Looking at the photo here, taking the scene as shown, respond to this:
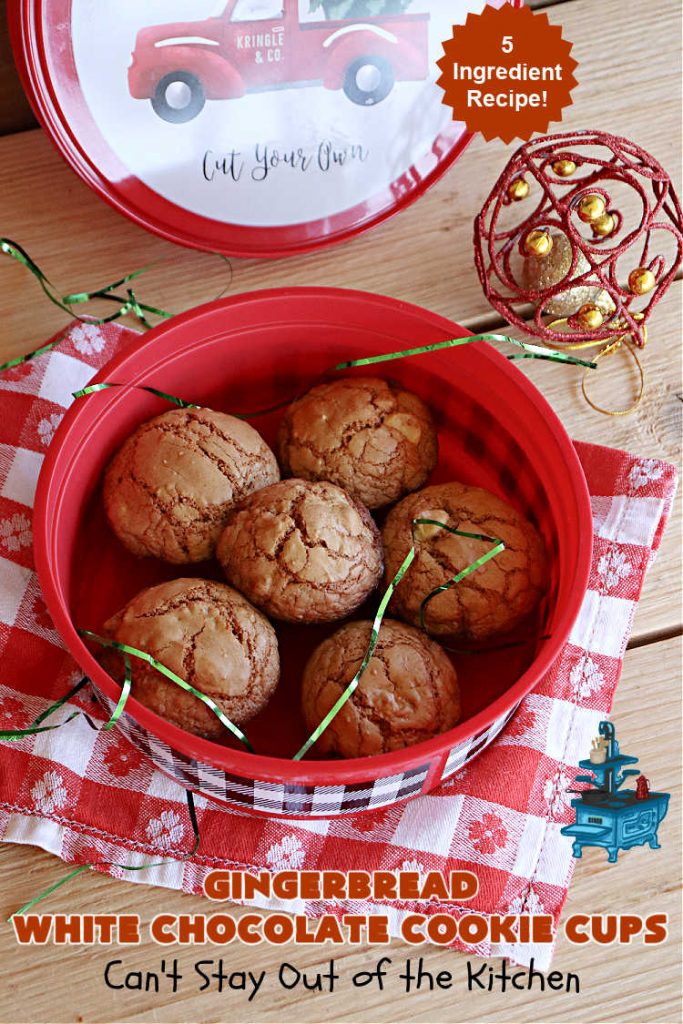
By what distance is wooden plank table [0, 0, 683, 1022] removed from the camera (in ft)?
2.28

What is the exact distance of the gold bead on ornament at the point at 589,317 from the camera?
0.82 metres

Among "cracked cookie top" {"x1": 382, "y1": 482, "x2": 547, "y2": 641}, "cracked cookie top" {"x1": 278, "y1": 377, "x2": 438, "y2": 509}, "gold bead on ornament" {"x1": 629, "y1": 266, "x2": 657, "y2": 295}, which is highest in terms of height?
"gold bead on ornament" {"x1": 629, "y1": 266, "x2": 657, "y2": 295}

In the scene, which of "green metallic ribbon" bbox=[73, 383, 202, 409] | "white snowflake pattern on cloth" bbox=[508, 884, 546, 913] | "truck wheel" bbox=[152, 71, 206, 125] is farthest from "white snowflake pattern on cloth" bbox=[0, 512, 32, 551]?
"white snowflake pattern on cloth" bbox=[508, 884, 546, 913]

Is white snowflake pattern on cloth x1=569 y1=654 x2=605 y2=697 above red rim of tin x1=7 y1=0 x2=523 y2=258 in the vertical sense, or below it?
below

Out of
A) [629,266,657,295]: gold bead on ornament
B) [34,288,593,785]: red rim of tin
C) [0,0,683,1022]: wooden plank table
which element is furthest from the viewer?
[629,266,657,295]: gold bead on ornament

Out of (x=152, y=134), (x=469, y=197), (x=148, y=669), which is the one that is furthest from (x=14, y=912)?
(x=469, y=197)

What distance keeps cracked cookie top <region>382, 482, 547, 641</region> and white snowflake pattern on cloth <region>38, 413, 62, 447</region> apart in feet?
0.97

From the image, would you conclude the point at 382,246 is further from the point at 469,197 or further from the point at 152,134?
the point at 152,134

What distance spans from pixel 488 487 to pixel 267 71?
0.37 metres

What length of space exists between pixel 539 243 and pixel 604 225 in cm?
7

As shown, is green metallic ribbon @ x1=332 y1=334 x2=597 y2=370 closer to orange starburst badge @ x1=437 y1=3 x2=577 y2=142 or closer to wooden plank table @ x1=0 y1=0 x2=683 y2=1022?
wooden plank table @ x1=0 y1=0 x2=683 y2=1022

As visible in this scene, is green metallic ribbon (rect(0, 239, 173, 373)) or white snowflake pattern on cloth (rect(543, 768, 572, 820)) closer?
white snowflake pattern on cloth (rect(543, 768, 572, 820))

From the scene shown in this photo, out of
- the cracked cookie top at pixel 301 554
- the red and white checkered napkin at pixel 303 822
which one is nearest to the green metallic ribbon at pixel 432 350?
the cracked cookie top at pixel 301 554

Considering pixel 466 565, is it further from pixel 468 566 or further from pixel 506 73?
pixel 506 73
